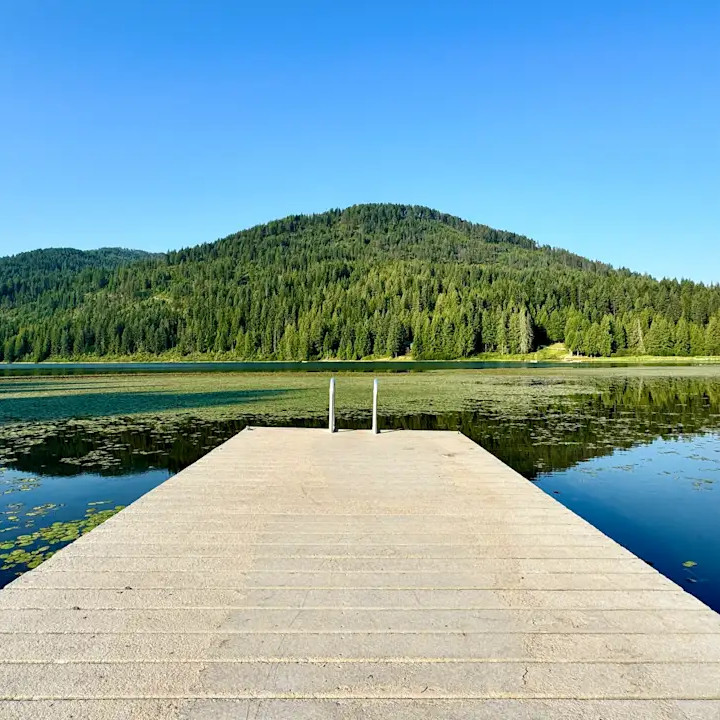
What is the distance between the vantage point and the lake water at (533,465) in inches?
318

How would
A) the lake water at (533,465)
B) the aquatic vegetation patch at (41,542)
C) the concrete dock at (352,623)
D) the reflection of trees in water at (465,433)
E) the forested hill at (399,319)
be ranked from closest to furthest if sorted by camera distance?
the concrete dock at (352,623) → the aquatic vegetation patch at (41,542) → the lake water at (533,465) → the reflection of trees in water at (465,433) → the forested hill at (399,319)

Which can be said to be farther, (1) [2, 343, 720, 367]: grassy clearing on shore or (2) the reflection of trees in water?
(1) [2, 343, 720, 367]: grassy clearing on shore

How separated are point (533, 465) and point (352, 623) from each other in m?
10.3

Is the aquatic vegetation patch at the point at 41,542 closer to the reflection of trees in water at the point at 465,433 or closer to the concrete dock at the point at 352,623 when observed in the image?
the concrete dock at the point at 352,623

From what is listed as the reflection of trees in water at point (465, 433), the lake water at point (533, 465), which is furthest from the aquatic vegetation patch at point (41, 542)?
the reflection of trees in water at point (465, 433)

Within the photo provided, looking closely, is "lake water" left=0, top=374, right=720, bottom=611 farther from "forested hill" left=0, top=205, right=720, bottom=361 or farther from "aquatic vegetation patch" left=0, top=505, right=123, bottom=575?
"forested hill" left=0, top=205, right=720, bottom=361

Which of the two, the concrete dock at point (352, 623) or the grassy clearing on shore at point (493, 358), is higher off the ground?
the grassy clearing on shore at point (493, 358)

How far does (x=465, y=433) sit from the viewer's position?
59.2 ft

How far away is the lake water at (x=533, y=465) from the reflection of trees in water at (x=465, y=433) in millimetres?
45

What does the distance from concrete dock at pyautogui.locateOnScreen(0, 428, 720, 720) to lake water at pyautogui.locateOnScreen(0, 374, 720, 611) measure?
7.38 ft

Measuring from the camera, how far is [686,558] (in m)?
7.35

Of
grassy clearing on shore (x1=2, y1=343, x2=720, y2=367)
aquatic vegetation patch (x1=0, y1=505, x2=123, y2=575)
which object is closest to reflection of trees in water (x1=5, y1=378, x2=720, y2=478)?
aquatic vegetation patch (x1=0, y1=505, x2=123, y2=575)

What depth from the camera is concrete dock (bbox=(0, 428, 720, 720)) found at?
2996 millimetres

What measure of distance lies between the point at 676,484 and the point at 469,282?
171 metres
